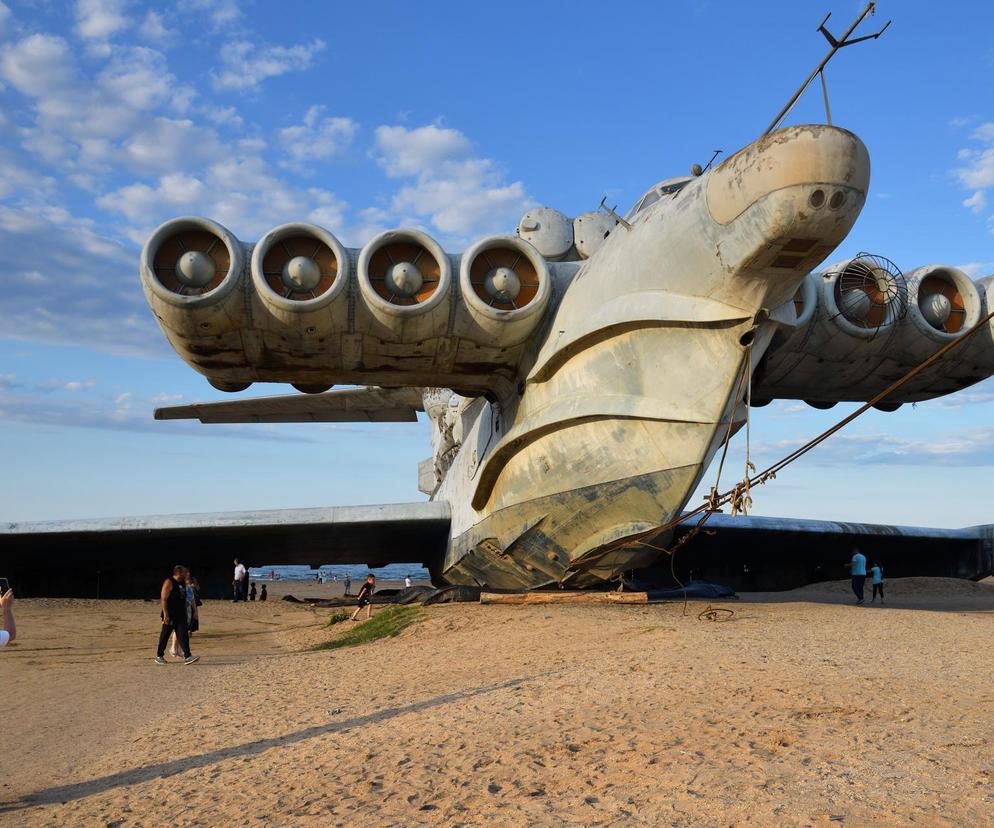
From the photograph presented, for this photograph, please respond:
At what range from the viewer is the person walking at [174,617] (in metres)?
8.80

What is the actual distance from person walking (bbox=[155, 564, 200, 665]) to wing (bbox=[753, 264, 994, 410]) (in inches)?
279

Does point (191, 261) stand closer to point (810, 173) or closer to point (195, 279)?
point (195, 279)

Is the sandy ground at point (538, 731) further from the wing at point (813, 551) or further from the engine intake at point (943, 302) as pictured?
the wing at point (813, 551)

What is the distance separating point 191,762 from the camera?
4453 mm

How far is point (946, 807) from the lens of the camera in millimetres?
3043

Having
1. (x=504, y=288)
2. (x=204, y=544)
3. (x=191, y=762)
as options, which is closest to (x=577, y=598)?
(x=504, y=288)

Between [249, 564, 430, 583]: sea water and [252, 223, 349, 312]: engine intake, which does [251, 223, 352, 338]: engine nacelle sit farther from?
[249, 564, 430, 583]: sea water

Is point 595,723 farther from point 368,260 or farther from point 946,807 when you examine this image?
point 368,260

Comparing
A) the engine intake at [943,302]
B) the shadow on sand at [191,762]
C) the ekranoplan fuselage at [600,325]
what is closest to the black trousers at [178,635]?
the ekranoplan fuselage at [600,325]

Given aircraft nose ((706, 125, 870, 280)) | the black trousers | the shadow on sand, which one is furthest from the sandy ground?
aircraft nose ((706, 125, 870, 280))

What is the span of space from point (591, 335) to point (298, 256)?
330cm

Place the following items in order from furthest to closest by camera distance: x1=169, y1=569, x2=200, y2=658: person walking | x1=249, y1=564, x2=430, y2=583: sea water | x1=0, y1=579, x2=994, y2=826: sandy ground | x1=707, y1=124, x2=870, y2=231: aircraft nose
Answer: x1=249, y1=564, x2=430, y2=583: sea water, x1=169, y1=569, x2=200, y2=658: person walking, x1=707, y1=124, x2=870, y2=231: aircraft nose, x1=0, y1=579, x2=994, y2=826: sandy ground

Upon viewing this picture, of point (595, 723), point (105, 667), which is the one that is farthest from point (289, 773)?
point (105, 667)

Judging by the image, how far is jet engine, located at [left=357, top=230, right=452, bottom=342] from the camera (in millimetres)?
9180
